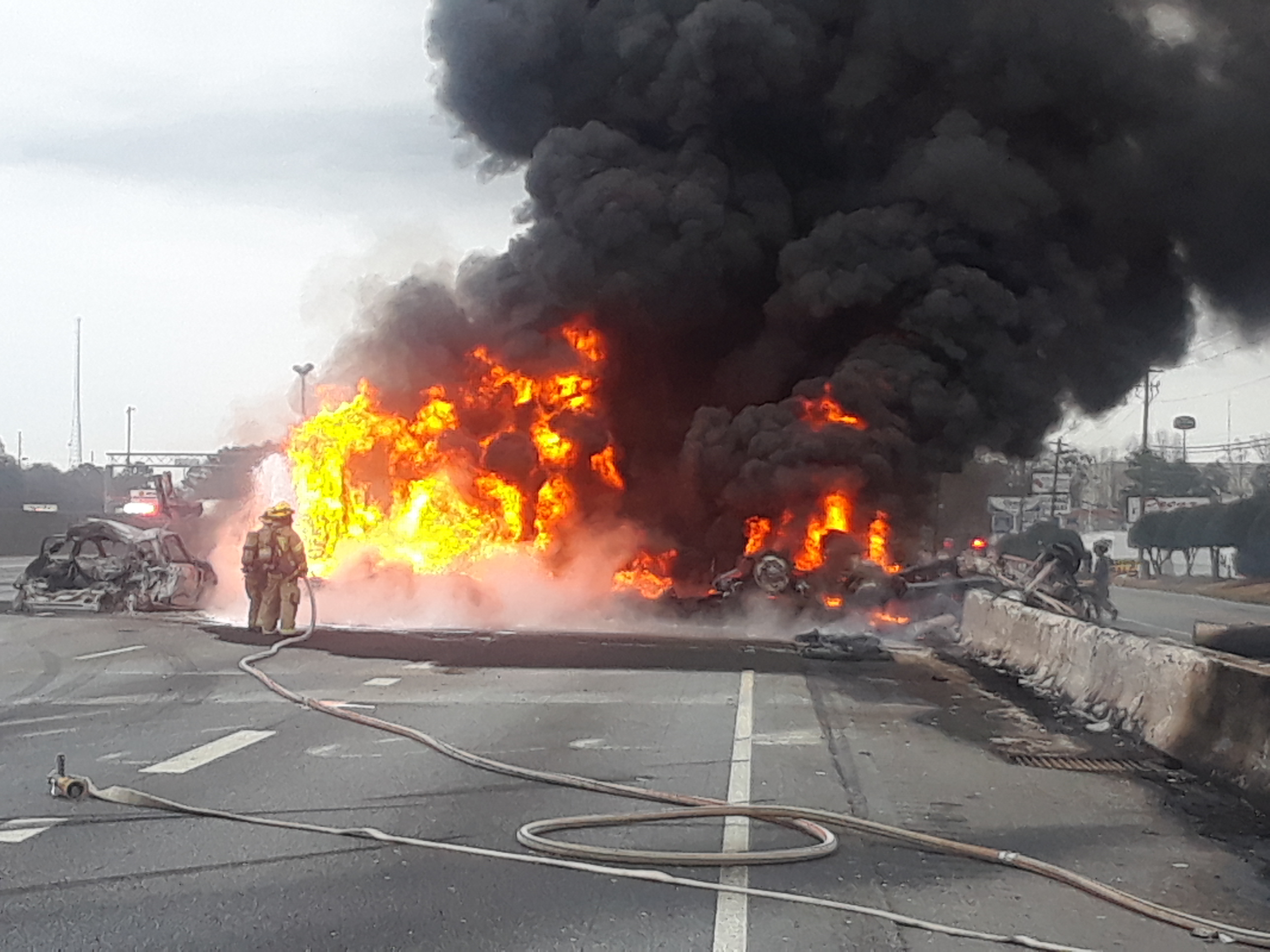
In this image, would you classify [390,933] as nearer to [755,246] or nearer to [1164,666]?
[1164,666]

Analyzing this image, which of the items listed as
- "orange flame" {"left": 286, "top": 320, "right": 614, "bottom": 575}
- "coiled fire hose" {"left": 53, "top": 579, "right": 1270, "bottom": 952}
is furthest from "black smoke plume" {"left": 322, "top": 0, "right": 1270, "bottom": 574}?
"coiled fire hose" {"left": 53, "top": 579, "right": 1270, "bottom": 952}

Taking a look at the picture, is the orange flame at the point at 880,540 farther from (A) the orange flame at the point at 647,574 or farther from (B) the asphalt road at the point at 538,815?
(B) the asphalt road at the point at 538,815

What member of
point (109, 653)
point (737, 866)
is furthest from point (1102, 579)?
point (737, 866)

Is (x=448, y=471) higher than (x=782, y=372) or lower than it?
lower

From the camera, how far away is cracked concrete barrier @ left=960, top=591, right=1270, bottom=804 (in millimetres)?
7953

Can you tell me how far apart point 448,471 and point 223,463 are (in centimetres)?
2470

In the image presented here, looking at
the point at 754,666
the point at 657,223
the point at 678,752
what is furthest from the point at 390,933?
the point at 657,223

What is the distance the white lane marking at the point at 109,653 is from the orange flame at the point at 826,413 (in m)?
11.4

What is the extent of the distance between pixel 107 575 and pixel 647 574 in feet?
30.3

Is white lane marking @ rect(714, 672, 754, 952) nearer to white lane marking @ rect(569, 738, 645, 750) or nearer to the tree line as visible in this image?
white lane marking @ rect(569, 738, 645, 750)

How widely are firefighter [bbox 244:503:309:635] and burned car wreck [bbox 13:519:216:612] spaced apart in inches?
165

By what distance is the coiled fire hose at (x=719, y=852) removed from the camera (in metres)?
5.16

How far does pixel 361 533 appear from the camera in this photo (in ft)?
76.7

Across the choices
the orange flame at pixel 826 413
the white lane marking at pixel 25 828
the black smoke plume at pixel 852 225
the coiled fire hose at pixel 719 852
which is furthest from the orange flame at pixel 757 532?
the white lane marking at pixel 25 828
